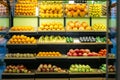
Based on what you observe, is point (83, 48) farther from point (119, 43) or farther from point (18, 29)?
point (119, 43)

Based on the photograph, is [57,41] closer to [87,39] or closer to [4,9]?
[87,39]

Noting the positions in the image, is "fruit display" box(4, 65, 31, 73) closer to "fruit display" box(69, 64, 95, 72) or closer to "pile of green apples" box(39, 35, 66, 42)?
"pile of green apples" box(39, 35, 66, 42)

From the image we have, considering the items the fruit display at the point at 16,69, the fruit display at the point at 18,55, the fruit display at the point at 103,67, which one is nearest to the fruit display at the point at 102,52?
the fruit display at the point at 103,67

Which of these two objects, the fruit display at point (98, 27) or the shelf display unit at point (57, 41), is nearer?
the shelf display unit at point (57, 41)

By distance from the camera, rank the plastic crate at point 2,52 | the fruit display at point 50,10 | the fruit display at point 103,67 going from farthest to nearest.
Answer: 1. the fruit display at point 50,10
2. the fruit display at point 103,67
3. the plastic crate at point 2,52

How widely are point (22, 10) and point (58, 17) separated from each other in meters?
0.97

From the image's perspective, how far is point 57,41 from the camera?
7309 mm

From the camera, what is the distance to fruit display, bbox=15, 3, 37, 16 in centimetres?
766

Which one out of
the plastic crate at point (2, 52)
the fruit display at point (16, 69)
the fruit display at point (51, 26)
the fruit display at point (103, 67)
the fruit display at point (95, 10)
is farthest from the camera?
the fruit display at point (95, 10)

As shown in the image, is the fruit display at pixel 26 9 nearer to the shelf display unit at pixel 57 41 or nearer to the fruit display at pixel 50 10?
the shelf display unit at pixel 57 41

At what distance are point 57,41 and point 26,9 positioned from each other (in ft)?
4.02

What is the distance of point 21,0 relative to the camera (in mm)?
7770

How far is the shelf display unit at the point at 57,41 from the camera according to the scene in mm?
7156

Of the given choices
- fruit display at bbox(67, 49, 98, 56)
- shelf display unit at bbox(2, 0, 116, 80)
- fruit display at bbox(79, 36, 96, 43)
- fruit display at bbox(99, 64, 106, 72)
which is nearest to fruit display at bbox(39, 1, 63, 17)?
shelf display unit at bbox(2, 0, 116, 80)
